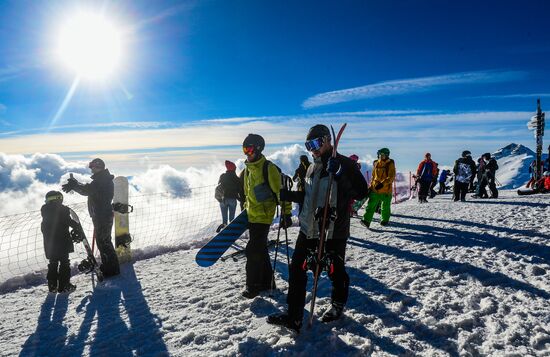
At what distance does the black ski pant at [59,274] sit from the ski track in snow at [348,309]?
0.68 ft

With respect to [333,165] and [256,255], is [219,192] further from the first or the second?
[333,165]

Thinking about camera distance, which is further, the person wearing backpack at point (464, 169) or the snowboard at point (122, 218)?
the person wearing backpack at point (464, 169)

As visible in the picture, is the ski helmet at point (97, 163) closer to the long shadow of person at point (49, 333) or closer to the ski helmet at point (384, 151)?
the long shadow of person at point (49, 333)

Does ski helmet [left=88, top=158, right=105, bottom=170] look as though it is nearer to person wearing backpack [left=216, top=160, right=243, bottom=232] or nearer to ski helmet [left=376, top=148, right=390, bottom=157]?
person wearing backpack [left=216, top=160, right=243, bottom=232]

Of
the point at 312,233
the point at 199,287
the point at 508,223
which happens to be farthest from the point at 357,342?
the point at 508,223

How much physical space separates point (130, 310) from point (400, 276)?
3.92 metres

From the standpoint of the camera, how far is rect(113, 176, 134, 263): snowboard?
744 cm

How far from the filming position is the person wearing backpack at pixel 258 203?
15.6 ft

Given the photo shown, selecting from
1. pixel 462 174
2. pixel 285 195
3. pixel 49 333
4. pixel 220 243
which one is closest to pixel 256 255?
pixel 220 243

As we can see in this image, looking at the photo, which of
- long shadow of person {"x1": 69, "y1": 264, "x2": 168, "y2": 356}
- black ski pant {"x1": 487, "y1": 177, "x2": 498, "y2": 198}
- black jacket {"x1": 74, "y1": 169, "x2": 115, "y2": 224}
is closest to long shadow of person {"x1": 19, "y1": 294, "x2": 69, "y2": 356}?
long shadow of person {"x1": 69, "y1": 264, "x2": 168, "y2": 356}

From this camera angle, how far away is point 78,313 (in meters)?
4.99

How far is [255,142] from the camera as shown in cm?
476

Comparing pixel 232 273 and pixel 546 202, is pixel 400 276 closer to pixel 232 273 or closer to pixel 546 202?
pixel 232 273

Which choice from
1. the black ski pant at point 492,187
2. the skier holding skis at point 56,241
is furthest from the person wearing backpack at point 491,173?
the skier holding skis at point 56,241
